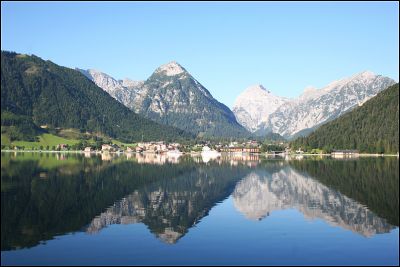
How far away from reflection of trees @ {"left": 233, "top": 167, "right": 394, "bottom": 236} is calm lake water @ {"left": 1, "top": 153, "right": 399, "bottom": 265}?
0.13 meters

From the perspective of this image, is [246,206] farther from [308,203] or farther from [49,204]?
[49,204]

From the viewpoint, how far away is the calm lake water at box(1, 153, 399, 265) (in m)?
36.2

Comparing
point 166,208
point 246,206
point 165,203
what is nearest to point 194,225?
point 166,208

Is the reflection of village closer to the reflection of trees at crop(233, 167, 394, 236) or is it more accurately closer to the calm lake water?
the reflection of trees at crop(233, 167, 394, 236)

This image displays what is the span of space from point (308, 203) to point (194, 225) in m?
23.7

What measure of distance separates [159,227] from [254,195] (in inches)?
1301

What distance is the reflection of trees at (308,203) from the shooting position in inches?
2013

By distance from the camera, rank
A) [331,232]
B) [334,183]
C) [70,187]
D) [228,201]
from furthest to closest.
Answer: [334,183]
[70,187]
[228,201]
[331,232]

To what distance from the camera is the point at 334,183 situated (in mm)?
93562

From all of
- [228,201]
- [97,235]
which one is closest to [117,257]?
[97,235]

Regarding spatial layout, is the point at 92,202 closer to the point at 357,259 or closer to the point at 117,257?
the point at 117,257

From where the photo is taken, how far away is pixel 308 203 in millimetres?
68000

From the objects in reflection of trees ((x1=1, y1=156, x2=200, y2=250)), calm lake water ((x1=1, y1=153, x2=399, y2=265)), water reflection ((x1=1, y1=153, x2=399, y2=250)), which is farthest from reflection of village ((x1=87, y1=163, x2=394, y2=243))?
reflection of trees ((x1=1, y1=156, x2=200, y2=250))

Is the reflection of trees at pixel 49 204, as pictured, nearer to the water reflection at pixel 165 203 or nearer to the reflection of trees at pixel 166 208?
the water reflection at pixel 165 203
